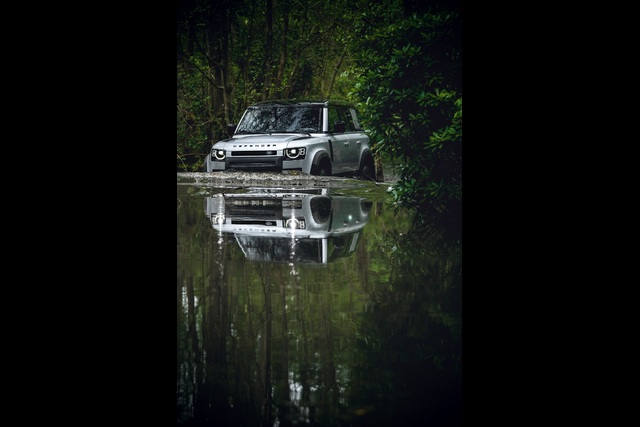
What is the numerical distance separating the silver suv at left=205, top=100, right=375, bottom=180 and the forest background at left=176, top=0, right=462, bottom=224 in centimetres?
129

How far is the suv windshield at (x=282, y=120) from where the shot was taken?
17.8 m

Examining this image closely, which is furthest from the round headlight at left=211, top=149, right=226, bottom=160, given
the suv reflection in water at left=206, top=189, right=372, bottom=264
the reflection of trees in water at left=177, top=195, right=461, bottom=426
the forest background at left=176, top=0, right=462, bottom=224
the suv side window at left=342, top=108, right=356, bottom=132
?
the reflection of trees in water at left=177, top=195, right=461, bottom=426

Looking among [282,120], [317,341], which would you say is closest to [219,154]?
[282,120]

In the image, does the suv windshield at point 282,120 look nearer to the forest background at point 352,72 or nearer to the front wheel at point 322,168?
the front wheel at point 322,168

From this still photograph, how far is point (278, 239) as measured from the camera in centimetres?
1039

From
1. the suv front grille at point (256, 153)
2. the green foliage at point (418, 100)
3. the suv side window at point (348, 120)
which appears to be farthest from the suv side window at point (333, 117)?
the green foliage at point (418, 100)

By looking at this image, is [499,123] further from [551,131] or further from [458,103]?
[458,103]

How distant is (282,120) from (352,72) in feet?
15.2

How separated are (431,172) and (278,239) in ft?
7.90

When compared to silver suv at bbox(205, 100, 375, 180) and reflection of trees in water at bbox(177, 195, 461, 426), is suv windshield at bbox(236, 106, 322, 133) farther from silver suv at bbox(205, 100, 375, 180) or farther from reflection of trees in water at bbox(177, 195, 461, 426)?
reflection of trees in water at bbox(177, 195, 461, 426)

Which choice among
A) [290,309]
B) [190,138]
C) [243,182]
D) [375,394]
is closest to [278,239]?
[290,309]

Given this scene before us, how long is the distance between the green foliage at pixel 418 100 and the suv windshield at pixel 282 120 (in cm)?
565

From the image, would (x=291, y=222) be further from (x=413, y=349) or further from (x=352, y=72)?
(x=352, y=72)

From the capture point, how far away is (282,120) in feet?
59.1
